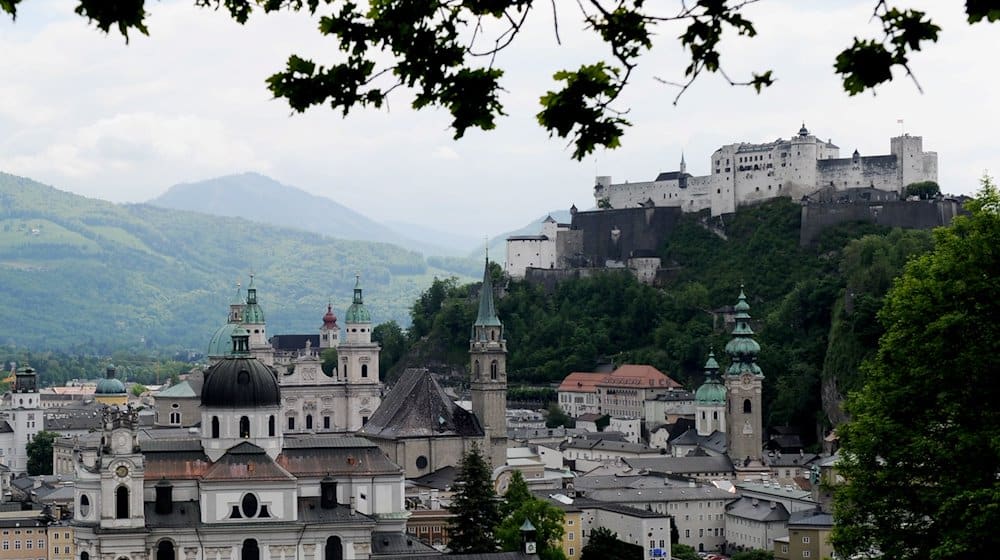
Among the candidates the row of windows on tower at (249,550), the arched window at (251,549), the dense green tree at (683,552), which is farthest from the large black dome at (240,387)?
the dense green tree at (683,552)

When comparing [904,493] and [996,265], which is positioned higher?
[996,265]

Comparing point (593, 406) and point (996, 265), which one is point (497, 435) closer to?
point (593, 406)

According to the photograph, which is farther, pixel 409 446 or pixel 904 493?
pixel 409 446

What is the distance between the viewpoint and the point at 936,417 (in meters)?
24.1

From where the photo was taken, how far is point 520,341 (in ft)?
418

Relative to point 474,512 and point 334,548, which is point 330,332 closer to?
point 474,512

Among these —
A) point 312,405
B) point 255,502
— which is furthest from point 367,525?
point 312,405

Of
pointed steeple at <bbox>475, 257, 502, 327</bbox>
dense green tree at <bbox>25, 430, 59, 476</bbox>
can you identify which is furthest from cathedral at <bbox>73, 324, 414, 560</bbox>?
dense green tree at <bbox>25, 430, 59, 476</bbox>

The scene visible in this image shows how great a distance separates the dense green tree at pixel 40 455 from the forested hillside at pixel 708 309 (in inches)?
998

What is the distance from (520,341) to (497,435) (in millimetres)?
44612

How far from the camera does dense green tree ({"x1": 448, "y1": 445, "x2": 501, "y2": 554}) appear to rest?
2554 inches

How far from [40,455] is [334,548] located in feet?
203

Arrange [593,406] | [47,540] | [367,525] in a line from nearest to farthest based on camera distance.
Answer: [367,525] < [47,540] < [593,406]

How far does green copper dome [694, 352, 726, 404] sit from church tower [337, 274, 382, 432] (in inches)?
726
